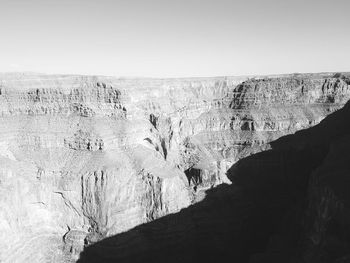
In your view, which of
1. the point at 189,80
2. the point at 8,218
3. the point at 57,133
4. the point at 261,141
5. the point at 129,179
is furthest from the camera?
the point at 189,80

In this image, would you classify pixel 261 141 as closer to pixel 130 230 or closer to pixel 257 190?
pixel 257 190

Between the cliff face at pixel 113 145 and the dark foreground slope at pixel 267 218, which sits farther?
the cliff face at pixel 113 145

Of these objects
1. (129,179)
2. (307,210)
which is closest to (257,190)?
(307,210)

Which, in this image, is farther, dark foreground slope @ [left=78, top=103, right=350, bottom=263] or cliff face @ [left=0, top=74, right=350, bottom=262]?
cliff face @ [left=0, top=74, right=350, bottom=262]

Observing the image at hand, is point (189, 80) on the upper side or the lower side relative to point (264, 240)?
upper
